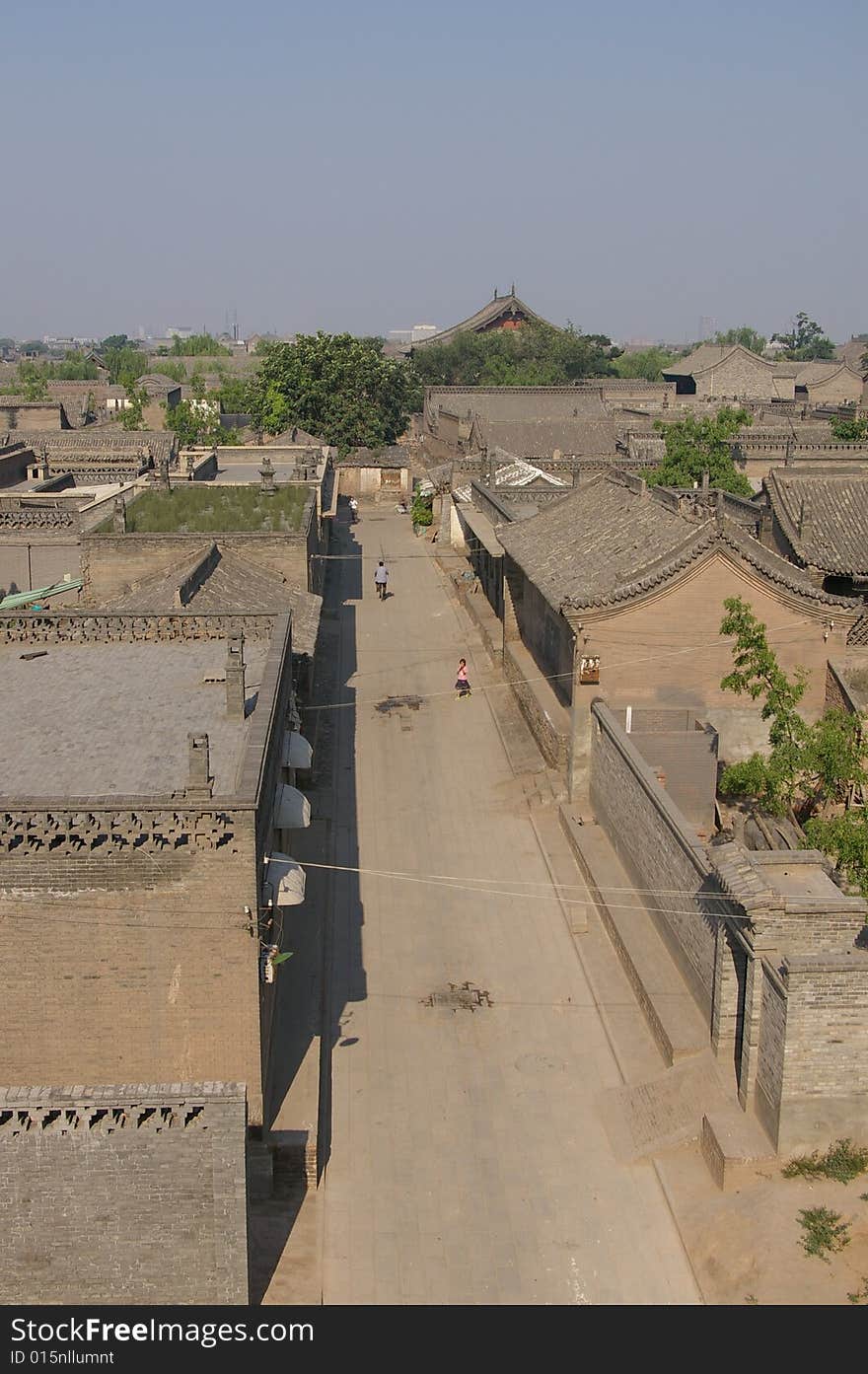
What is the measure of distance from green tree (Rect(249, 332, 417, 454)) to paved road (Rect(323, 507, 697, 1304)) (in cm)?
3980

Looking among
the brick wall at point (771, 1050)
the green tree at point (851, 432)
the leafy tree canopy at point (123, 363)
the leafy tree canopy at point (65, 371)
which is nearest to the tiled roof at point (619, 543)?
the brick wall at point (771, 1050)

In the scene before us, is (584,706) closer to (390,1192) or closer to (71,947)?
(390,1192)

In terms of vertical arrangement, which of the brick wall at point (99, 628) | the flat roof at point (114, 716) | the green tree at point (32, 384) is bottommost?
the flat roof at point (114, 716)

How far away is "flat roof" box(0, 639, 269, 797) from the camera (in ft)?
38.5

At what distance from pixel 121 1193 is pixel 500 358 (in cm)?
7966

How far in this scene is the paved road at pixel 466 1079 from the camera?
10.4 m

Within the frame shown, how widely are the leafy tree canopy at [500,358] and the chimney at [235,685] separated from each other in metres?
72.4

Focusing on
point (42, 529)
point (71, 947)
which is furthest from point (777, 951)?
point (42, 529)

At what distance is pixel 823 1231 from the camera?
10.4 m

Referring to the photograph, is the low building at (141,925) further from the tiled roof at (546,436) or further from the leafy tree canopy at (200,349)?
the leafy tree canopy at (200,349)

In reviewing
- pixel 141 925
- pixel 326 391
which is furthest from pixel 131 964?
pixel 326 391

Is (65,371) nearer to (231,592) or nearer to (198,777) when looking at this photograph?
(231,592)

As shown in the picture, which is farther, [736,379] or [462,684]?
[736,379]

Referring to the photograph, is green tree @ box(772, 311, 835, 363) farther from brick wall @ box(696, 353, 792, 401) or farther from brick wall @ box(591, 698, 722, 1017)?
brick wall @ box(591, 698, 722, 1017)
